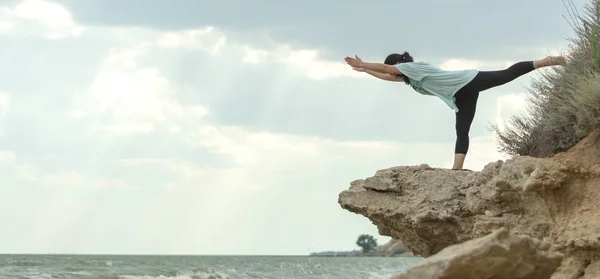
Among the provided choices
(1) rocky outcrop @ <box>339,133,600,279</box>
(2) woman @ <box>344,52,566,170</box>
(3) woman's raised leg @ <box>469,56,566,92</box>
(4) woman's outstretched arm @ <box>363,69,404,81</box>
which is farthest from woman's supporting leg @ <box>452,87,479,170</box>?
(4) woman's outstretched arm @ <box>363,69,404,81</box>

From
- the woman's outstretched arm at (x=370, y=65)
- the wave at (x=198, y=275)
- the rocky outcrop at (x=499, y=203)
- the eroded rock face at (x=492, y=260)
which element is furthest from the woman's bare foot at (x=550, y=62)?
the wave at (x=198, y=275)

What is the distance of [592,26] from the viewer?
9047mm

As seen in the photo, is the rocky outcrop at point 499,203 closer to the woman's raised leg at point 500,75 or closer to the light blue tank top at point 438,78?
the light blue tank top at point 438,78

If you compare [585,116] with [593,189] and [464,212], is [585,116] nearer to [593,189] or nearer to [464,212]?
[593,189]

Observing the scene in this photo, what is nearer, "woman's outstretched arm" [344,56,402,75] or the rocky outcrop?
the rocky outcrop

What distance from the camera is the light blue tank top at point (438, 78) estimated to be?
9.96 m

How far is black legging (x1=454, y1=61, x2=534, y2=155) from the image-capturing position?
989 cm

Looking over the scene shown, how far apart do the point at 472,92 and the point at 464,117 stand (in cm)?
29

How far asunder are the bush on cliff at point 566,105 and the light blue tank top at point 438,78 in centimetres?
76

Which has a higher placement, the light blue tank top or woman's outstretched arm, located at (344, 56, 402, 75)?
woman's outstretched arm, located at (344, 56, 402, 75)

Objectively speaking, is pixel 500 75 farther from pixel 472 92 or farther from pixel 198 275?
pixel 198 275

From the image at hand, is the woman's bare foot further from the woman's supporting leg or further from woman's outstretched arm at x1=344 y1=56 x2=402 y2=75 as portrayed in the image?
woman's outstretched arm at x1=344 y1=56 x2=402 y2=75

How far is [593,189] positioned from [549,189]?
0.37 metres

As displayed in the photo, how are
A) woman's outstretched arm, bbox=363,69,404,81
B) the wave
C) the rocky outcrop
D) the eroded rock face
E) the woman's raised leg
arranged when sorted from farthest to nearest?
the wave, woman's outstretched arm, bbox=363,69,404,81, the woman's raised leg, the rocky outcrop, the eroded rock face
